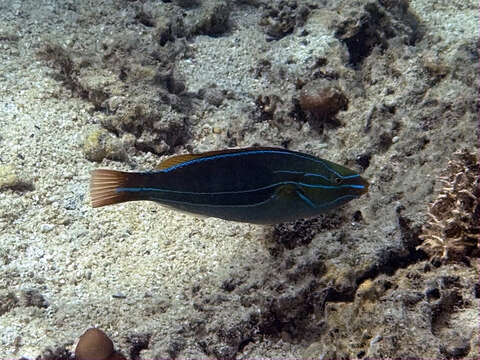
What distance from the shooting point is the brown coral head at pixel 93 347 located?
263cm

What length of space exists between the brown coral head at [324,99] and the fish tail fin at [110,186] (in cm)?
280

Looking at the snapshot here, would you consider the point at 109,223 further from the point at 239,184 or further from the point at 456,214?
the point at 456,214

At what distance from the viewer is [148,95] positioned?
4.84 metres

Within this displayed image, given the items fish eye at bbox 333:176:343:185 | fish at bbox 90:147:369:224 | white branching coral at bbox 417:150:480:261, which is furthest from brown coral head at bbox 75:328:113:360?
white branching coral at bbox 417:150:480:261

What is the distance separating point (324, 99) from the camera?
4.55 metres

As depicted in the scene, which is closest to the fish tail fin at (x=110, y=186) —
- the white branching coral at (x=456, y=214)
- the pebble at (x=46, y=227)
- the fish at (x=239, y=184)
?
the fish at (x=239, y=184)

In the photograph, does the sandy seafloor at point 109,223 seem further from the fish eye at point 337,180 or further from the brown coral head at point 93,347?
the fish eye at point 337,180

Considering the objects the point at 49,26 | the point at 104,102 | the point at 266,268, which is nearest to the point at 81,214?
the point at 104,102

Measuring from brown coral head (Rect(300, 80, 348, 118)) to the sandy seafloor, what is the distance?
0.54 ft

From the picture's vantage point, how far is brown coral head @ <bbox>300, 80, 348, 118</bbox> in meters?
4.55

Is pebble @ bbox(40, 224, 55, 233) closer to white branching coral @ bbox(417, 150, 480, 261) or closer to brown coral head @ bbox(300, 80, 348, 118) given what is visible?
brown coral head @ bbox(300, 80, 348, 118)

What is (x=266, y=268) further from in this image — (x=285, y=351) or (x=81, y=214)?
(x=81, y=214)

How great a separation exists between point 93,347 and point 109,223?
1.55 meters

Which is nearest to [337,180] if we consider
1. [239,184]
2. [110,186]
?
[239,184]
